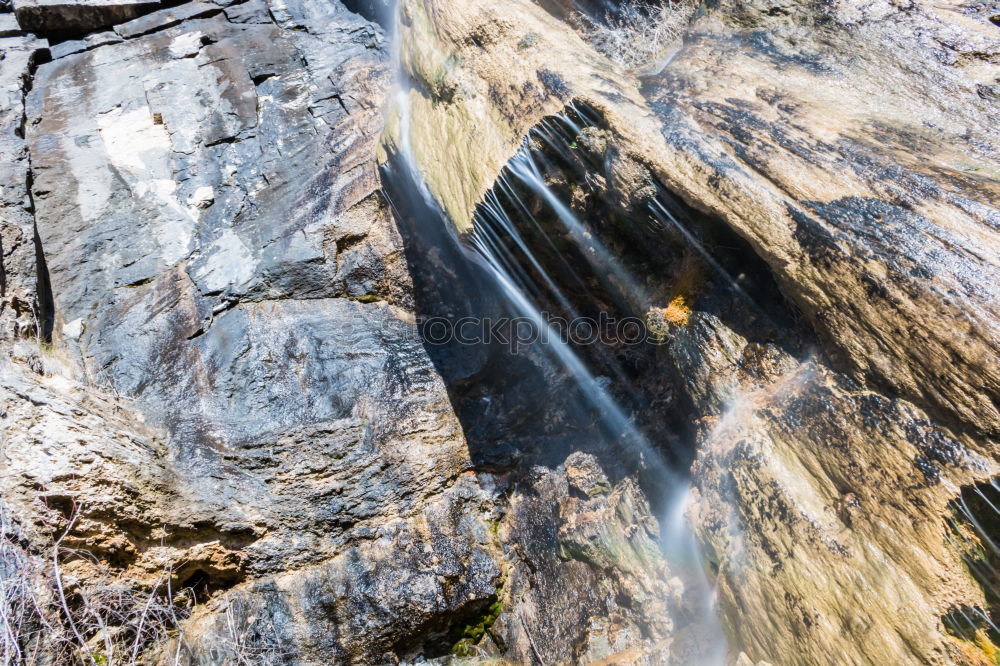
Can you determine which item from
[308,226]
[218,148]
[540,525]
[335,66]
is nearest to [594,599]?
[540,525]

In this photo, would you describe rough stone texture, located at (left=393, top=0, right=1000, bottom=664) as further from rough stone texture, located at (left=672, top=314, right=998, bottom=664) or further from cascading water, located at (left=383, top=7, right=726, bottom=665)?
cascading water, located at (left=383, top=7, right=726, bottom=665)

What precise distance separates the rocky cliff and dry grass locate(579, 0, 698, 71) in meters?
0.16

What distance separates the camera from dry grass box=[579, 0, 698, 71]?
4438 millimetres

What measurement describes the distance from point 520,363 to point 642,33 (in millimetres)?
2911

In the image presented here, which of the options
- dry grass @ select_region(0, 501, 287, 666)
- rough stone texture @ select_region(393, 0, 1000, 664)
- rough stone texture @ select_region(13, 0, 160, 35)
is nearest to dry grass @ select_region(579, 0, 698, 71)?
rough stone texture @ select_region(393, 0, 1000, 664)

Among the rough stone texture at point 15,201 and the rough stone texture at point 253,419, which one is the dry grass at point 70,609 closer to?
the rough stone texture at point 253,419

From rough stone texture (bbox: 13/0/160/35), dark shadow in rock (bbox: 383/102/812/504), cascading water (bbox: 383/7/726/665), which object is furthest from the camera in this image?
rough stone texture (bbox: 13/0/160/35)

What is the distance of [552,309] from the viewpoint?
4.29 meters

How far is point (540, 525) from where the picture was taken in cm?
419

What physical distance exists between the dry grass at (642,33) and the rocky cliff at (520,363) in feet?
0.54

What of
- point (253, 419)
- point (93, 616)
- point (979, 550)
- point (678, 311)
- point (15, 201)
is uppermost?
point (979, 550)

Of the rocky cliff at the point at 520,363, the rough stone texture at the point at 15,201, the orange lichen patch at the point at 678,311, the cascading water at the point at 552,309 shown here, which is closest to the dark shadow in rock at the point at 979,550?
the rocky cliff at the point at 520,363

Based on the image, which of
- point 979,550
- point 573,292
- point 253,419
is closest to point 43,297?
point 253,419

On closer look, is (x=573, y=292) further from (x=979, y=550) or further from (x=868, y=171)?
(x=979, y=550)
